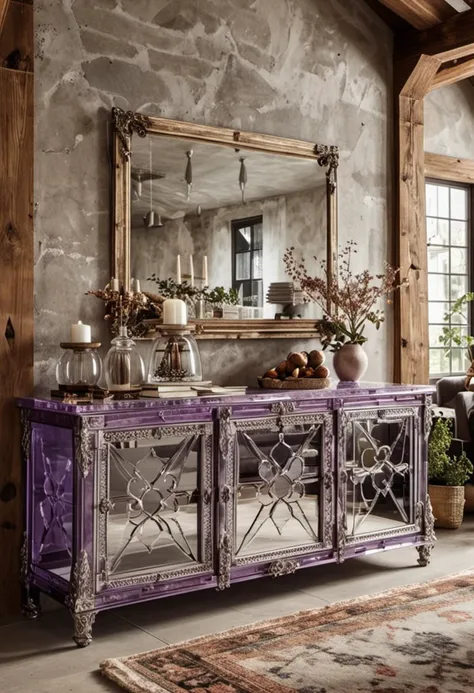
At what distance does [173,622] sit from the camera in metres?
3.65

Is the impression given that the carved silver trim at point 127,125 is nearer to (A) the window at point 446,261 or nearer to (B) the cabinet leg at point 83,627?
(B) the cabinet leg at point 83,627

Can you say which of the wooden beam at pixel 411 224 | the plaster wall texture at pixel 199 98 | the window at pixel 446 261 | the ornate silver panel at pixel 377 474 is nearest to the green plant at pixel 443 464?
the wooden beam at pixel 411 224

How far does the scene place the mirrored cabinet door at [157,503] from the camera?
345cm

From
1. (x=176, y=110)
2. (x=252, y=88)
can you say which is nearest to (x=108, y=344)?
(x=176, y=110)

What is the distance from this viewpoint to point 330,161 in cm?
491

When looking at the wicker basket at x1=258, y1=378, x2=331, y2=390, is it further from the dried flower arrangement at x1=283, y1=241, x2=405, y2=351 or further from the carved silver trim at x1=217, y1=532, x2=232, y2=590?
the carved silver trim at x1=217, y1=532, x2=232, y2=590

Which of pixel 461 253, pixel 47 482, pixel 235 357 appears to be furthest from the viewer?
Result: pixel 461 253

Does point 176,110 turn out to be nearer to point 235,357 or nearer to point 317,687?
point 235,357

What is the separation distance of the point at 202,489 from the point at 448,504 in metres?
2.12

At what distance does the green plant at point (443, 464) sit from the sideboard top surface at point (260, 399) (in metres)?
0.90

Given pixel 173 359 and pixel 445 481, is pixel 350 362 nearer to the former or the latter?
pixel 173 359

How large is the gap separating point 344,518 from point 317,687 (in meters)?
1.32

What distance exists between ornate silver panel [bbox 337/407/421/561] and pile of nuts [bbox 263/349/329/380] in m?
0.32

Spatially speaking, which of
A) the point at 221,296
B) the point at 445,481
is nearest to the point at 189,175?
the point at 221,296
